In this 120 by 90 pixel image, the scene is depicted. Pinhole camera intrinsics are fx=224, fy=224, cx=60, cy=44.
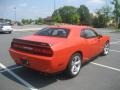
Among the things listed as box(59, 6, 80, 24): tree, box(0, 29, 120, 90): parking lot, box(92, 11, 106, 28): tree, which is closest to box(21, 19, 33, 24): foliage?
box(59, 6, 80, 24): tree

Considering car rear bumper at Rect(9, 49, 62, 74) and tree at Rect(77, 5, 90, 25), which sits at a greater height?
tree at Rect(77, 5, 90, 25)

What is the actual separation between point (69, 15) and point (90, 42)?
7924cm

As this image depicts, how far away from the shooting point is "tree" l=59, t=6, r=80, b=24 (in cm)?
7769

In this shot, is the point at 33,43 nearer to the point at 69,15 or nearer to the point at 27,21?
the point at 69,15

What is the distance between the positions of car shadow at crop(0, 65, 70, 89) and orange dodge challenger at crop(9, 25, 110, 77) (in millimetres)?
365

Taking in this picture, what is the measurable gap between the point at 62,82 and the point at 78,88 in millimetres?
579

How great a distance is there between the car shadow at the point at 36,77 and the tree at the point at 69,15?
70.1 meters

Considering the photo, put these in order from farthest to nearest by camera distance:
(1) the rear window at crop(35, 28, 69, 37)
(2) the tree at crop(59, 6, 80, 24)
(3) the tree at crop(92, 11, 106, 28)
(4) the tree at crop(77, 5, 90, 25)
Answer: (4) the tree at crop(77, 5, 90, 25), (2) the tree at crop(59, 6, 80, 24), (3) the tree at crop(92, 11, 106, 28), (1) the rear window at crop(35, 28, 69, 37)

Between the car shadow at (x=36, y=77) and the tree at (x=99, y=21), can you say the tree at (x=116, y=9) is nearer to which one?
the tree at (x=99, y=21)

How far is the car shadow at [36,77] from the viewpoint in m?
5.90

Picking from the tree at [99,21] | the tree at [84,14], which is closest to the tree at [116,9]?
the tree at [99,21]

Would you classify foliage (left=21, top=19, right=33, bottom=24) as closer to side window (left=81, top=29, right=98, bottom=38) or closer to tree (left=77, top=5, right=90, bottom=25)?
tree (left=77, top=5, right=90, bottom=25)

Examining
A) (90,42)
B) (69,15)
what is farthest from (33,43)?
(69,15)

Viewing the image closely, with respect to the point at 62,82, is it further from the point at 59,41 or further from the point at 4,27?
the point at 4,27
